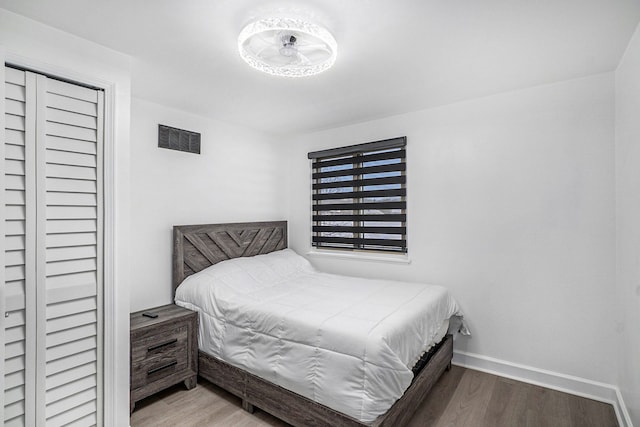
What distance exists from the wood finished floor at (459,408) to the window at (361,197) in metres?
1.42

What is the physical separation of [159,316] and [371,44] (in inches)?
102

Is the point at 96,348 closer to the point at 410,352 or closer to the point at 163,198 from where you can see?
the point at 163,198

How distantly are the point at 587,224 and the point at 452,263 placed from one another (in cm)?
108

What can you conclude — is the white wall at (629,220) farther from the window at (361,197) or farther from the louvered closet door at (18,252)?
the louvered closet door at (18,252)

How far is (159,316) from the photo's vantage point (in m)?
2.65

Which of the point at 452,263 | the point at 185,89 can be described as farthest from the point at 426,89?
the point at 185,89

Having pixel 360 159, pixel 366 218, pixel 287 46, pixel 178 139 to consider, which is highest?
pixel 287 46

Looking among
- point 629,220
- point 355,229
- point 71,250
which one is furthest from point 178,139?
point 629,220

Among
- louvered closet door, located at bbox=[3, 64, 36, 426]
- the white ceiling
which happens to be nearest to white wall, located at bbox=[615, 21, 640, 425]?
the white ceiling

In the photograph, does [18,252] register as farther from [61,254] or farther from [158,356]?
[158,356]

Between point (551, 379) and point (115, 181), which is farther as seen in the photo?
point (551, 379)

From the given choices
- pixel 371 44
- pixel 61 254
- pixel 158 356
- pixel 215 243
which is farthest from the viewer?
pixel 215 243

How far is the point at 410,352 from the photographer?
6.84ft

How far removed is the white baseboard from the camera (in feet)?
7.59
